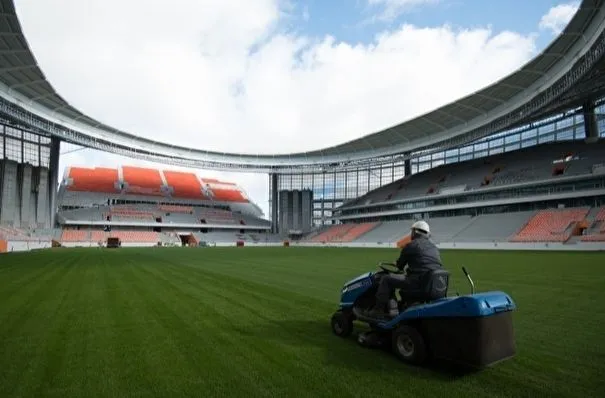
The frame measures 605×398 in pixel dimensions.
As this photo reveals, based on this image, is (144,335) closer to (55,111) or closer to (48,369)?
(48,369)

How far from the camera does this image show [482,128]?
39.0 meters

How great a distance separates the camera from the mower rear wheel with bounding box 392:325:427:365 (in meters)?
4.10

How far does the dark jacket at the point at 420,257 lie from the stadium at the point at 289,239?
3.48ft

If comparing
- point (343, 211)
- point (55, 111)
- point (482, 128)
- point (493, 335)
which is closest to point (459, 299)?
point (493, 335)

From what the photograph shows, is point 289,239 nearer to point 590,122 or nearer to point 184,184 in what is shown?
point 184,184

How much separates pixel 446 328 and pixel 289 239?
70.2m

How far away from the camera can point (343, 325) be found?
5.33 m

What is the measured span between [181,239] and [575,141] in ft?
184

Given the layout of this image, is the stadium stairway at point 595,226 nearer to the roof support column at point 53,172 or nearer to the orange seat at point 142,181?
the roof support column at point 53,172

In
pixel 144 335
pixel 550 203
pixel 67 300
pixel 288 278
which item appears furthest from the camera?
pixel 550 203

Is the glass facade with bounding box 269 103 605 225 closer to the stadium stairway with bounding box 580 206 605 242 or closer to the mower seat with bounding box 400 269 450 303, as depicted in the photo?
the stadium stairway with bounding box 580 206 605 242

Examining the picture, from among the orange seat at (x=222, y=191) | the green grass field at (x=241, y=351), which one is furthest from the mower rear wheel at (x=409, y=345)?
the orange seat at (x=222, y=191)

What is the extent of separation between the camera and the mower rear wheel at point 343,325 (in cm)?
531

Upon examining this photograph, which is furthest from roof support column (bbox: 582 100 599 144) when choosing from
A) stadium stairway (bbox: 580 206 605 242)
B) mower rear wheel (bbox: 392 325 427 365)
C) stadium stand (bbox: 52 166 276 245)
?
stadium stand (bbox: 52 166 276 245)
